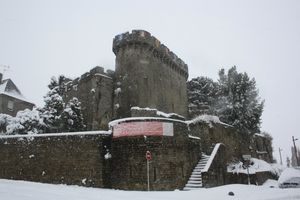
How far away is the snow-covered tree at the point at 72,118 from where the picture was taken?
23203 millimetres

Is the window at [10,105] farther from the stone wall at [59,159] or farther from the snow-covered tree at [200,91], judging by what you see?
the snow-covered tree at [200,91]

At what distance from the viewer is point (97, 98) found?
88.1ft

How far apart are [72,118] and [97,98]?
385cm

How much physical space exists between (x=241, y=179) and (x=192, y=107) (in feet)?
57.2

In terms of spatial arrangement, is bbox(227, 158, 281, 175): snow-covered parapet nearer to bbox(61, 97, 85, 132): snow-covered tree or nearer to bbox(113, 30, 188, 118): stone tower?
bbox(113, 30, 188, 118): stone tower

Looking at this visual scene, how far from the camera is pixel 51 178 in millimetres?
16391

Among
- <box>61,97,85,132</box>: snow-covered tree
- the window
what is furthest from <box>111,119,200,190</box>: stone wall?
the window

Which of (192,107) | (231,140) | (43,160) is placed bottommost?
(43,160)

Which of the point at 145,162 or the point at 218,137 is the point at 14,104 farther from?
the point at 145,162

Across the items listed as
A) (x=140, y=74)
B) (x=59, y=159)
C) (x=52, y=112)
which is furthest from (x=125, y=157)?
(x=140, y=74)

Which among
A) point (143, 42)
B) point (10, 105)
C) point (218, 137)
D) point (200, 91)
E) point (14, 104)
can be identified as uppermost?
point (143, 42)

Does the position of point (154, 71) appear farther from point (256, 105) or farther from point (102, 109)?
point (256, 105)

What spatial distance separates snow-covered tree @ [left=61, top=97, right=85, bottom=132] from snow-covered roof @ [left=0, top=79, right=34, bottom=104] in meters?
18.6

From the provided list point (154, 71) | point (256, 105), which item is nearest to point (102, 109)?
point (154, 71)
